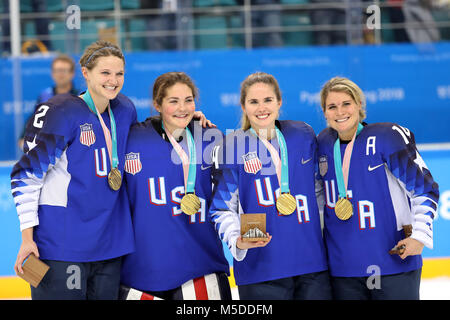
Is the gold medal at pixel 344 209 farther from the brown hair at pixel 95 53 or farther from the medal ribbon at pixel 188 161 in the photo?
the brown hair at pixel 95 53

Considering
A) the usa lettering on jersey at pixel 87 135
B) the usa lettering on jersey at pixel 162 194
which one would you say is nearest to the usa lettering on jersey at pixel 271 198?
the usa lettering on jersey at pixel 162 194

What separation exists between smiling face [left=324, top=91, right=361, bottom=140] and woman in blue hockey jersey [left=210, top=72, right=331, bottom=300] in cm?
14

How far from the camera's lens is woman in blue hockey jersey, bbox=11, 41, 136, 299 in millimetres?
2396

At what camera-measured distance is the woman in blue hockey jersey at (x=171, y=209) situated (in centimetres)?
254

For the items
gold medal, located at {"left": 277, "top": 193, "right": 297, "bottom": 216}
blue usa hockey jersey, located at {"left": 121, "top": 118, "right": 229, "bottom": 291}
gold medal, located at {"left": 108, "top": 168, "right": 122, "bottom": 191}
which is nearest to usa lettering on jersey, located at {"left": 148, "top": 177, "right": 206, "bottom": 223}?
blue usa hockey jersey, located at {"left": 121, "top": 118, "right": 229, "bottom": 291}

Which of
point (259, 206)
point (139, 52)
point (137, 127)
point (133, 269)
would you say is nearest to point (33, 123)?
point (137, 127)

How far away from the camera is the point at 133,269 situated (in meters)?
2.57

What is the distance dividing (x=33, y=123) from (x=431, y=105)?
4.69 metres

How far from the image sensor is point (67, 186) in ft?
8.00

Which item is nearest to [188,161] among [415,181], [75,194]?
[75,194]

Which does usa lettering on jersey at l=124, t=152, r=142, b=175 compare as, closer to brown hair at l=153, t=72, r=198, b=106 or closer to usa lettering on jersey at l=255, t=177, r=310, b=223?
brown hair at l=153, t=72, r=198, b=106

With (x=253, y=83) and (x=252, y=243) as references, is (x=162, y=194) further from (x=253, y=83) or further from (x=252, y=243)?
(x=253, y=83)

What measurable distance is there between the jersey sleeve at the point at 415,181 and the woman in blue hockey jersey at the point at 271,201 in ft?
1.16
